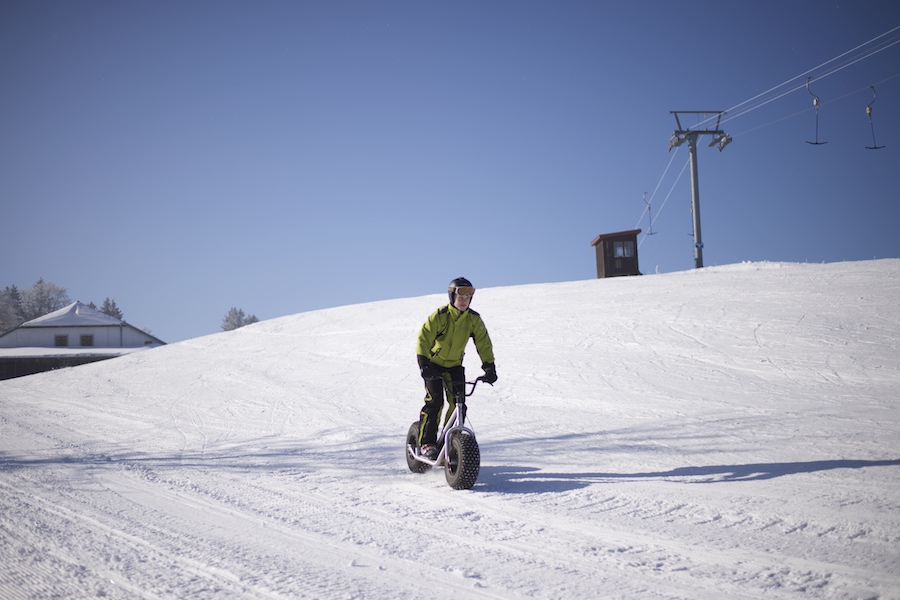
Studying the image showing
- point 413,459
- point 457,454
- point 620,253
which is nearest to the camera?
point 457,454

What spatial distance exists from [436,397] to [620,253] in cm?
2916

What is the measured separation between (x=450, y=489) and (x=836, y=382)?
8.46 metres

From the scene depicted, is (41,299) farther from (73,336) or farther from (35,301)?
(73,336)

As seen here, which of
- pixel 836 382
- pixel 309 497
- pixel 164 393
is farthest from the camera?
pixel 164 393

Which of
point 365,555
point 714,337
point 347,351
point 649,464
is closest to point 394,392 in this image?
point 347,351

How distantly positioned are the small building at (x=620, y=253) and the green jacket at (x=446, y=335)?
28419 millimetres

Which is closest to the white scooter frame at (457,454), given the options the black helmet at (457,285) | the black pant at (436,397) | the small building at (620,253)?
the black pant at (436,397)

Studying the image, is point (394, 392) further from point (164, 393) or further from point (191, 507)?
point (191, 507)

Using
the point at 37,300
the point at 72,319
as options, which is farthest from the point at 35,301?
the point at 72,319

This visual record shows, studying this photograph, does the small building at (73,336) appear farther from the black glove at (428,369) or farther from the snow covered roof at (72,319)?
the black glove at (428,369)

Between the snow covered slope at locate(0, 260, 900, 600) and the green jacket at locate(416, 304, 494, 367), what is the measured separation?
1.29 meters

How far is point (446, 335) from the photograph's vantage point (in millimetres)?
5926

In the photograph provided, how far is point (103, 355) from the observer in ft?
134

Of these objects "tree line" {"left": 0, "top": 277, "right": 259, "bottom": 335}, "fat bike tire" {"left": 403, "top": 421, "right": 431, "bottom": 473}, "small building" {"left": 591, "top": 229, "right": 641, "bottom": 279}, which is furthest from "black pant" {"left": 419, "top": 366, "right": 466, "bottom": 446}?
"tree line" {"left": 0, "top": 277, "right": 259, "bottom": 335}
